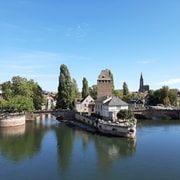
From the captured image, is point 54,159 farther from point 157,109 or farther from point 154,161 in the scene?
point 157,109

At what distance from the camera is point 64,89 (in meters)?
69.2

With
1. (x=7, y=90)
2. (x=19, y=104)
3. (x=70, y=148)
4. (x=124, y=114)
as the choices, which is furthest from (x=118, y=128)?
(x=7, y=90)

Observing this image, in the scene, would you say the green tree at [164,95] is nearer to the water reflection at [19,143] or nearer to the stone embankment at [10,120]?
the water reflection at [19,143]

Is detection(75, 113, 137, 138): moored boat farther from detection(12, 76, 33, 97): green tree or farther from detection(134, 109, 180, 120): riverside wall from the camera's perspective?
detection(12, 76, 33, 97): green tree

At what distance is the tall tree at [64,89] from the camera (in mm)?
69188

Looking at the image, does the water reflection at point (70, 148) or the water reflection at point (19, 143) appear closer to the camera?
the water reflection at point (70, 148)

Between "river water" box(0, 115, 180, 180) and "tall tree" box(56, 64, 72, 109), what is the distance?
24754 mm

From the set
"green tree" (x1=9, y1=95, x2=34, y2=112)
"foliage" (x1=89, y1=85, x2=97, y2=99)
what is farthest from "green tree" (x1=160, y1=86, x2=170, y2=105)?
"green tree" (x1=9, y1=95, x2=34, y2=112)

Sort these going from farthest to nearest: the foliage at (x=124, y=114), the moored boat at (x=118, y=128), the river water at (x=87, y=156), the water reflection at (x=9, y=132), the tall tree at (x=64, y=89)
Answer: the tall tree at (x=64, y=89) → the foliage at (x=124, y=114) → the water reflection at (x=9, y=132) → the moored boat at (x=118, y=128) → the river water at (x=87, y=156)

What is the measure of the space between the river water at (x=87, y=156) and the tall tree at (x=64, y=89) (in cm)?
2475

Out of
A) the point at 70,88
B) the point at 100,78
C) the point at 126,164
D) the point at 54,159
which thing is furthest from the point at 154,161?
the point at 70,88

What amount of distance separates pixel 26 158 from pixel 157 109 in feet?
158

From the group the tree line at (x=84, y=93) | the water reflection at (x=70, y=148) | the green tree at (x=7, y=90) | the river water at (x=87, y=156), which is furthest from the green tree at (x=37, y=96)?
the river water at (x=87, y=156)

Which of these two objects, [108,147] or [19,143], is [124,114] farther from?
[19,143]
